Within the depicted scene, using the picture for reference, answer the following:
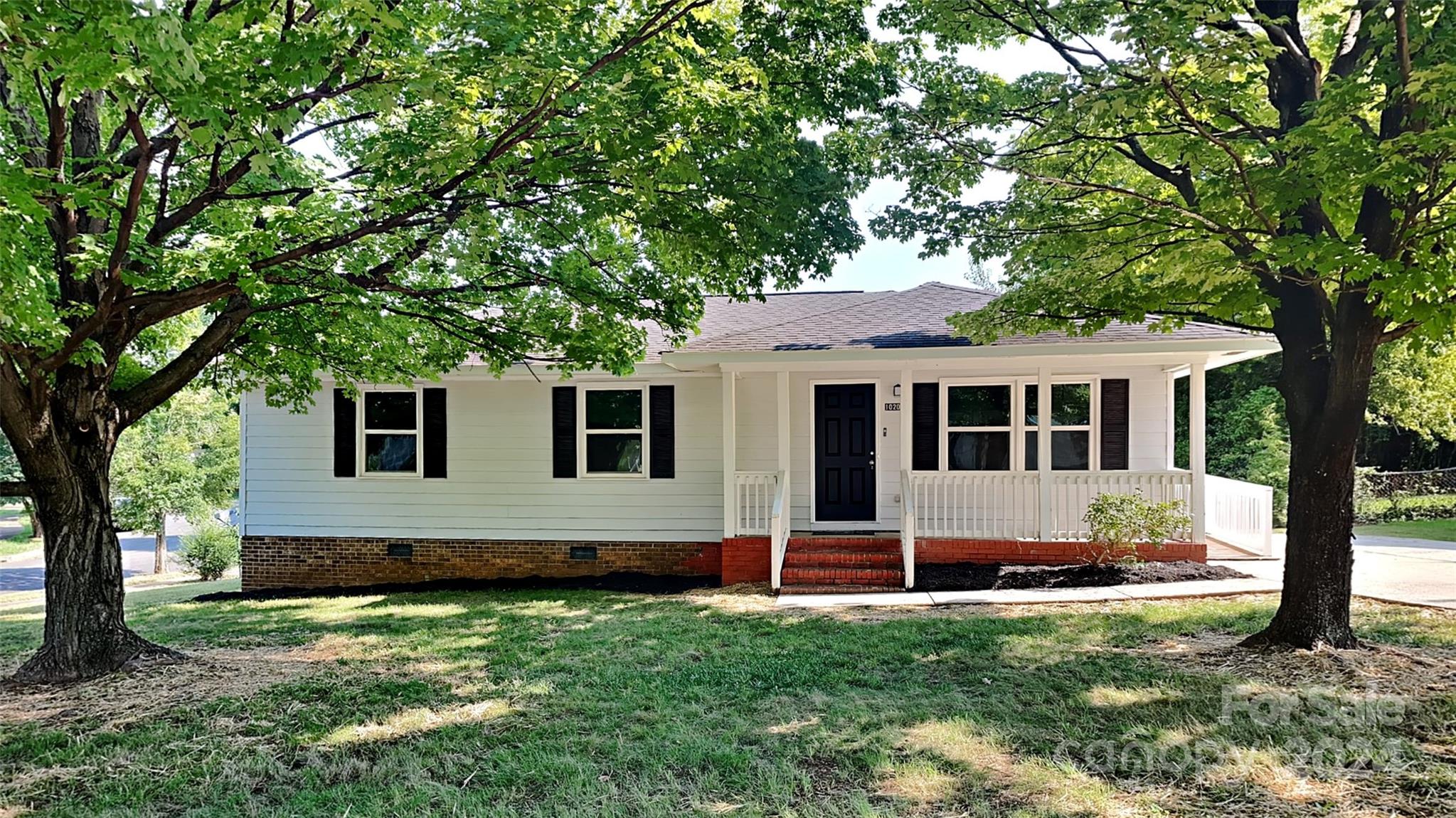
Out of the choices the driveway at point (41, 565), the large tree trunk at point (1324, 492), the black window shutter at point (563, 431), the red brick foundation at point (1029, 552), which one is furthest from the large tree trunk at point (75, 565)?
the driveway at point (41, 565)

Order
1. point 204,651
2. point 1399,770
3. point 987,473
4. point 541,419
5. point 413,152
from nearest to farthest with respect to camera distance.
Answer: point 1399,770 → point 413,152 → point 204,651 → point 987,473 → point 541,419

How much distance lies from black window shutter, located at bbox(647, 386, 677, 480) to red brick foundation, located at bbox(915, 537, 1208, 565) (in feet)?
11.7

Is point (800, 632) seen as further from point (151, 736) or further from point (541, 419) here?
point (541, 419)

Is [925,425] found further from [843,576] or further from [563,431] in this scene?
[563,431]

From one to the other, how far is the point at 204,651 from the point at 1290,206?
30.2ft

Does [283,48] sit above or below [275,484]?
above

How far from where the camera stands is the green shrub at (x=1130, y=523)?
29.5 feet

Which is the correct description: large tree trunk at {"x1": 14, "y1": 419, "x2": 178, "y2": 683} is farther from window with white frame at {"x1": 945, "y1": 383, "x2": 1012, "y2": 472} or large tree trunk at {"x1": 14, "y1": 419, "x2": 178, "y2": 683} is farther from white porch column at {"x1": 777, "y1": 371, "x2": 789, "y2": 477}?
window with white frame at {"x1": 945, "y1": 383, "x2": 1012, "y2": 472}

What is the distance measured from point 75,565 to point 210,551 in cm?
1080

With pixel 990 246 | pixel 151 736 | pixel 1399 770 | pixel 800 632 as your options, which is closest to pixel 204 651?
pixel 151 736

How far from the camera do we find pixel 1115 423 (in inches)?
405

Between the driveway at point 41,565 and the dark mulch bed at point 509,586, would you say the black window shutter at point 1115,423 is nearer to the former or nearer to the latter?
the dark mulch bed at point 509,586

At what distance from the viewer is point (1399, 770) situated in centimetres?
379

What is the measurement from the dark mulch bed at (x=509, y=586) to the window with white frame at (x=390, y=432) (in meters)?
1.67
